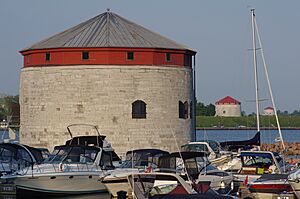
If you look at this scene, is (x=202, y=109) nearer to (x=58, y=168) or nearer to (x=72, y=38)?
(x=72, y=38)

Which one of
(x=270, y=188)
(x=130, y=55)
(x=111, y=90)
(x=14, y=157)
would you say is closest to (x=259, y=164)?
(x=270, y=188)

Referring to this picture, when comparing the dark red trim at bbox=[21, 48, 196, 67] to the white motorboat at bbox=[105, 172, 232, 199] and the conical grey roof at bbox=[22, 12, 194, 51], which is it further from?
the white motorboat at bbox=[105, 172, 232, 199]

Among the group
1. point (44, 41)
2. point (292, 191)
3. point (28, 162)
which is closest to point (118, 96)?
point (44, 41)

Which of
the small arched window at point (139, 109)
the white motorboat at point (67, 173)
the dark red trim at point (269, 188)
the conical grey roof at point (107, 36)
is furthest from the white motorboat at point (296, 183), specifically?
the conical grey roof at point (107, 36)

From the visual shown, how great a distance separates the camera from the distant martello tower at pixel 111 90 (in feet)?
129

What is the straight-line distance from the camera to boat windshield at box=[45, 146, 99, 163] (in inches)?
1091

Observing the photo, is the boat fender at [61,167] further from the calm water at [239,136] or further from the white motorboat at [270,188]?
the calm water at [239,136]

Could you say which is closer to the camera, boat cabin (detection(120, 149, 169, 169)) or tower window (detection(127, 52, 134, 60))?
boat cabin (detection(120, 149, 169, 169))

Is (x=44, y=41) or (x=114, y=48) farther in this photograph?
(x=44, y=41)

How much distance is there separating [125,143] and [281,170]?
38.8ft

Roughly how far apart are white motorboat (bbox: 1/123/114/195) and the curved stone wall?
9.92m

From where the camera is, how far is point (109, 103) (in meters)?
39.3

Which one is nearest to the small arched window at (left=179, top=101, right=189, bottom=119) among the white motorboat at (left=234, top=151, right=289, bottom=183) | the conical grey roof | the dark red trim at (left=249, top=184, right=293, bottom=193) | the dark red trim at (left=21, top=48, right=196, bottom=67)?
the dark red trim at (left=21, top=48, right=196, bottom=67)

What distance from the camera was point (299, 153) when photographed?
2366 inches
